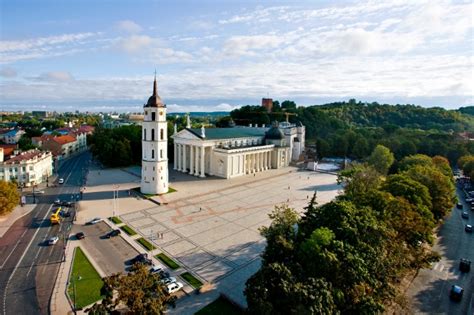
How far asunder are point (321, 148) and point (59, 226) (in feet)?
268

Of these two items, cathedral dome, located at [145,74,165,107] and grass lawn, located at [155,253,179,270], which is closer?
grass lawn, located at [155,253,179,270]

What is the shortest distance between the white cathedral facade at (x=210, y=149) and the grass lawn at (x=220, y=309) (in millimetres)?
33414

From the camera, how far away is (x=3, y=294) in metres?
25.6

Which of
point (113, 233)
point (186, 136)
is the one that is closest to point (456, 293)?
point (113, 233)

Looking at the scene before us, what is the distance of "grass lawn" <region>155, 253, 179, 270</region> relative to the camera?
3078 cm

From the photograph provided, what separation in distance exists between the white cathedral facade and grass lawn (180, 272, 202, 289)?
2846 cm

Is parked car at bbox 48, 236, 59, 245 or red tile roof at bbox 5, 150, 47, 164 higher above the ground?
red tile roof at bbox 5, 150, 47, 164

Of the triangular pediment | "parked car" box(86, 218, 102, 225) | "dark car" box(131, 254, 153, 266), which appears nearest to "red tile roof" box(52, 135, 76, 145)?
the triangular pediment

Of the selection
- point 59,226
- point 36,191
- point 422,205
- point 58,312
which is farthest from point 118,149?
point 422,205

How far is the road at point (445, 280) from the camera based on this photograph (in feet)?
86.7

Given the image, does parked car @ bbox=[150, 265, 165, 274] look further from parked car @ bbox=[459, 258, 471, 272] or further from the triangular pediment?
the triangular pediment

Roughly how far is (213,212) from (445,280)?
3021cm

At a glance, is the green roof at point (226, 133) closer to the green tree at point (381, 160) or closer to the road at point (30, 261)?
the green tree at point (381, 160)

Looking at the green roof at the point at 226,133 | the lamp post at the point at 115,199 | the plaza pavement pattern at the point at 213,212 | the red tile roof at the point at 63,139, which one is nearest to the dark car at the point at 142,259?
the plaza pavement pattern at the point at 213,212
